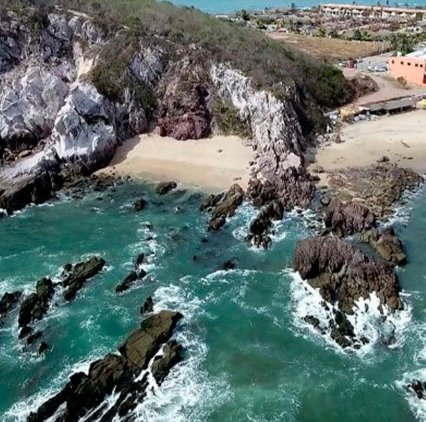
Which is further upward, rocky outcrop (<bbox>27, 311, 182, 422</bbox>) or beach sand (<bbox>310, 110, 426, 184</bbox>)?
beach sand (<bbox>310, 110, 426, 184</bbox>)

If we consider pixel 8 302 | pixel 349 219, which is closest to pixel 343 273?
pixel 349 219

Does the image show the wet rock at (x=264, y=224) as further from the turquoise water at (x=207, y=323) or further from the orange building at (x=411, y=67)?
the orange building at (x=411, y=67)

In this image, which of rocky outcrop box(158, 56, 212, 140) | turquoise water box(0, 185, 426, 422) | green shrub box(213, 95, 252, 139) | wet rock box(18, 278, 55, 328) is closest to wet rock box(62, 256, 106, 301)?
turquoise water box(0, 185, 426, 422)

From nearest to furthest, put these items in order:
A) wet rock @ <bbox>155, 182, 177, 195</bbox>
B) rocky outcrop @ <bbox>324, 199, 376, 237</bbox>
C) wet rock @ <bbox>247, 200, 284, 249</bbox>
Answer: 1. wet rock @ <bbox>247, 200, 284, 249</bbox>
2. rocky outcrop @ <bbox>324, 199, 376, 237</bbox>
3. wet rock @ <bbox>155, 182, 177, 195</bbox>

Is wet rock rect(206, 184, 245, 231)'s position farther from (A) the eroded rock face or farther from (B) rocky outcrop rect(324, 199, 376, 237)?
(A) the eroded rock face

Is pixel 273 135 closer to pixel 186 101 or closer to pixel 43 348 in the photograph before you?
pixel 186 101

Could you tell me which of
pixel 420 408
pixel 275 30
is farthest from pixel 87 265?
pixel 275 30
